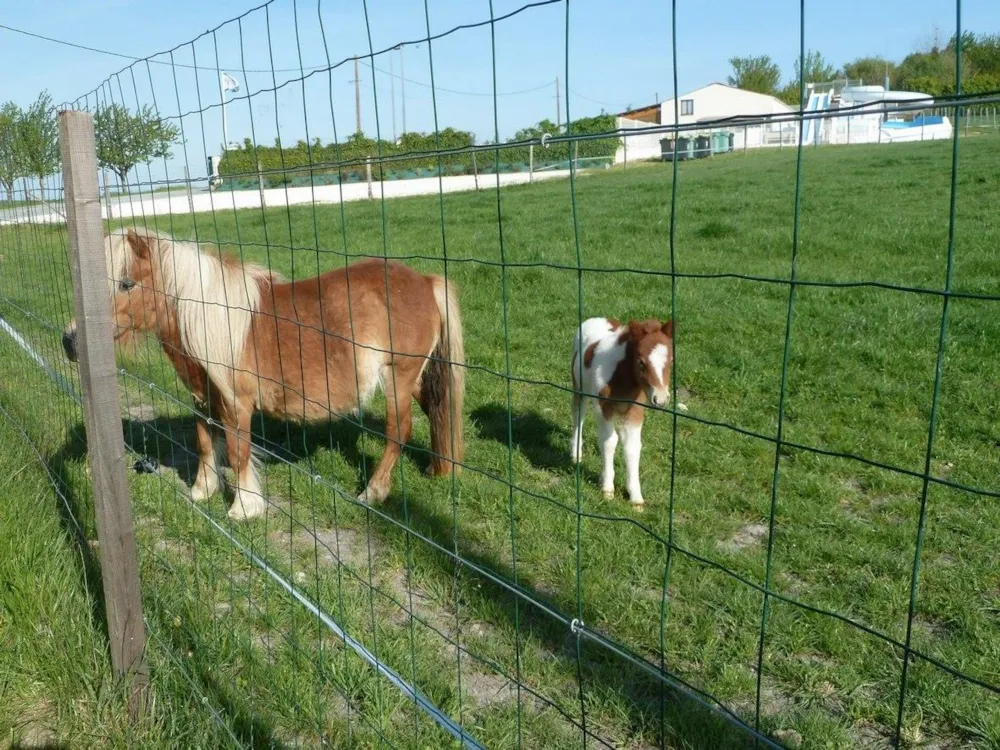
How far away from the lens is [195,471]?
5.38 m

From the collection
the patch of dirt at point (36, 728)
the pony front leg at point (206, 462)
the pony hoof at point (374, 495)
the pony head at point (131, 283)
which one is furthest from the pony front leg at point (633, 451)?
the patch of dirt at point (36, 728)

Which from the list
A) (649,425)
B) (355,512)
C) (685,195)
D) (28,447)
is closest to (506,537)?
(355,512)

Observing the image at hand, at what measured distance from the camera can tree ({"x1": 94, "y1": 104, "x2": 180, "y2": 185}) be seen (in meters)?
3.76

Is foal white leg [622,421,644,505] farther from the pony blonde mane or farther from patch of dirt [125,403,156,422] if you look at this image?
patch of dirt [125,403,156,422]

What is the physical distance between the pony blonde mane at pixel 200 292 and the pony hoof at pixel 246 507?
0.55 m

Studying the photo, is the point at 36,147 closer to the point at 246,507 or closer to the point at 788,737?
the point at 246,507

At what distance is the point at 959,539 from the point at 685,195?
10.5 m

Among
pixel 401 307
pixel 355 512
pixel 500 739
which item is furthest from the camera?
pixel 401 307

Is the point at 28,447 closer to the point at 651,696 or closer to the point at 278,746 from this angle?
the point at 278,746

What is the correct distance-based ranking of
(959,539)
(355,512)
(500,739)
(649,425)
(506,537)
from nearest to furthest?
1. (500,739)
2. (959,539)
3. (506,537)
4. (355,512)
5. (649,425)

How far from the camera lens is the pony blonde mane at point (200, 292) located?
14.2 ft

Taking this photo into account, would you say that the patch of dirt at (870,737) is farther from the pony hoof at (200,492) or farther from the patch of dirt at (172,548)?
the pony hoof at (200,492)

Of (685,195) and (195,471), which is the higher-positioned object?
(685,195)

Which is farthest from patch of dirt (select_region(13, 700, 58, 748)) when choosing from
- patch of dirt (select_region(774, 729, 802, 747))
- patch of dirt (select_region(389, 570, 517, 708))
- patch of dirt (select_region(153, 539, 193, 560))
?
patch of dirt (select_region(774, 729, 802, 747))
